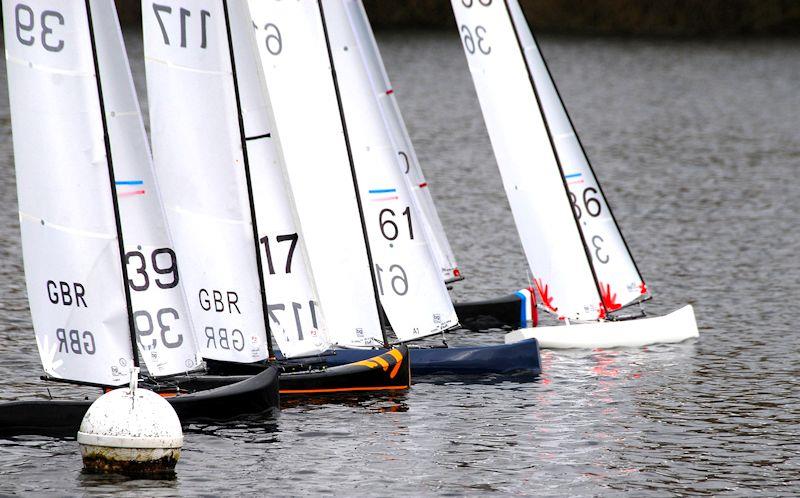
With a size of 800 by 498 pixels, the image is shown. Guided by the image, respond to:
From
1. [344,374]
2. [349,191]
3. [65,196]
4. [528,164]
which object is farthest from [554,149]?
[65,196]

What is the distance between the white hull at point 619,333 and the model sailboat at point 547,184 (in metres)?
0.03

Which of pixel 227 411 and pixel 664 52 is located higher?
pixel 664 52

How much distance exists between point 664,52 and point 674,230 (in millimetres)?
42142

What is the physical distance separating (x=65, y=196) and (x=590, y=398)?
8.13m

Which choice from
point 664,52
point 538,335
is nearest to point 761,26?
point 664,52

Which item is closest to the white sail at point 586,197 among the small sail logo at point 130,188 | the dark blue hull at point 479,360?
the dark blue hull at point 479,360

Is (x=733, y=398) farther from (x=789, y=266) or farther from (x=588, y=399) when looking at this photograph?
(x=789, y=266)

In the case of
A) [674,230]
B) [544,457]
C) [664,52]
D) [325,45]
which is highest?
[664,52]

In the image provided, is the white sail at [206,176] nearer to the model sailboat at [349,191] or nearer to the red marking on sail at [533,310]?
the model sailboat at [349,191]

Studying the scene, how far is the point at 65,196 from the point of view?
1780 centimetres

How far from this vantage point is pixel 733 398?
21844 mm

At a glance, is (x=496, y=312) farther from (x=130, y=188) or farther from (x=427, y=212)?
(x=130, y=188)

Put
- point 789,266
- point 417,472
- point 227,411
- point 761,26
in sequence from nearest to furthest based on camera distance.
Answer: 1. point 417,472
2. point 227,411
3. point 789,266
4. point 761,26

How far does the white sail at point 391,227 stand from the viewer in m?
22.9
